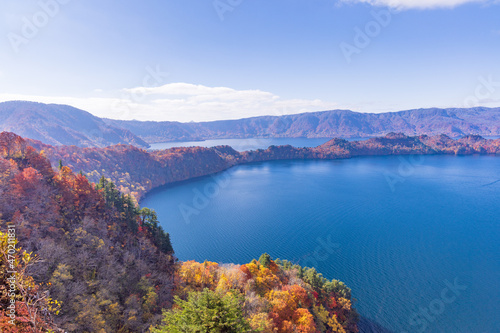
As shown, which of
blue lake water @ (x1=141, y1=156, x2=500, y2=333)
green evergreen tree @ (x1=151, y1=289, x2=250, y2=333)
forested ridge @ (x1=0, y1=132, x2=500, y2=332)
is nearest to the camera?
green evergreen tree @ (x1=151, y1=289, x2=250, y2=333)

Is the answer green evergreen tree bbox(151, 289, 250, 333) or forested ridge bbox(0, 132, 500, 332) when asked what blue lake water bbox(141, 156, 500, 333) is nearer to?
forested ridge bbox(0, 132, 500, 332)

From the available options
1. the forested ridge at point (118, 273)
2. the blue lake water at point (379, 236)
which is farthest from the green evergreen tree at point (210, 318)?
the blue lake water at point (379, 236)

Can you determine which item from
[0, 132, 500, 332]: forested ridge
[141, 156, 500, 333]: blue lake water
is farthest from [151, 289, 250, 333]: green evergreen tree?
[141, 156, 500, 333]: blue lake water

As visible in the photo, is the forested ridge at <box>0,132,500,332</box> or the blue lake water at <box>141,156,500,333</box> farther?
the blue lake water at <box>141,156,500,333</box>

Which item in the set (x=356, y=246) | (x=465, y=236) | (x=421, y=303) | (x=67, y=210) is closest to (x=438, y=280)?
(x=421, y=303)

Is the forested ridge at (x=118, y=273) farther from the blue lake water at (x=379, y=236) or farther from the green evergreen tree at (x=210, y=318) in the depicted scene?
the blue lake water at (x=379, y=236)

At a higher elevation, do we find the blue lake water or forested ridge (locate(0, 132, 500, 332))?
forested ridge (locate(0, 132, 500, 332))

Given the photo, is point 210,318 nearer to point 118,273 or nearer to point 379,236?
point 118,273

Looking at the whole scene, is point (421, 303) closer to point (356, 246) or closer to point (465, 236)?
point (356, 246)
